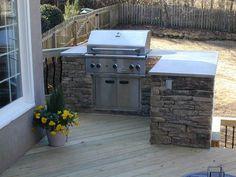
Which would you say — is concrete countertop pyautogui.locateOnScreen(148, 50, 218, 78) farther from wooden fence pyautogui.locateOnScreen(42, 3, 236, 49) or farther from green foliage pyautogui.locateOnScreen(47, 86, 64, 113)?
wooden fence pyautogui.locateOnScreen(42, 3, 236, 49)

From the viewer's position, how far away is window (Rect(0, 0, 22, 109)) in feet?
15.3

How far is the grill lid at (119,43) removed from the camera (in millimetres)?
5914

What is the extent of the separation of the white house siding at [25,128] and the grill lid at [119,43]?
0.99 meters

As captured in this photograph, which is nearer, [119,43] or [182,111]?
[182,111]

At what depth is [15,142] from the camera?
4.73 meters

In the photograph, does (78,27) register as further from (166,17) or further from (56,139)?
(56,139)

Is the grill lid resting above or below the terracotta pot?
above

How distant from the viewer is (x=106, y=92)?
6242 mm

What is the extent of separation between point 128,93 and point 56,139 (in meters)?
1.44

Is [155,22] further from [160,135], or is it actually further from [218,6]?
[160,135]

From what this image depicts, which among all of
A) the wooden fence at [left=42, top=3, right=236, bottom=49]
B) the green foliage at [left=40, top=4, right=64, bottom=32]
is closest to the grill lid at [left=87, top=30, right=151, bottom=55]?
the green foliage at [left=40, top=4, right=64, bottom=32]

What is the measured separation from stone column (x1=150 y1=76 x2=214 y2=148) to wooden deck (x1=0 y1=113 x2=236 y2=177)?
0.41ft

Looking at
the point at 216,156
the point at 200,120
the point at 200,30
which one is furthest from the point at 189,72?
the point at 200,30

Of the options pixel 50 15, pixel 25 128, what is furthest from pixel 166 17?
pixel 25 128
